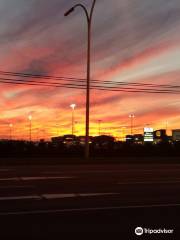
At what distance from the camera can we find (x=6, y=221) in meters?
10.7

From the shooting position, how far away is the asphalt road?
976 cm

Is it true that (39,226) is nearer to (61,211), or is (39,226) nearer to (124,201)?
(61,211)

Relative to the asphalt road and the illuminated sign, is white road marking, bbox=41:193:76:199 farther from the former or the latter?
the illuminated sign

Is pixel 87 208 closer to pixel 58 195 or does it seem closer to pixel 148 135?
pixel 58 195

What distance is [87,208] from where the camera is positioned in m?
12.5

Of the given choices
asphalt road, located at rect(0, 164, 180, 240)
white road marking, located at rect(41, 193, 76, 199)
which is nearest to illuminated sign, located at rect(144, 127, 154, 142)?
asphalt road, located at rect(0, 164, 180, 240)

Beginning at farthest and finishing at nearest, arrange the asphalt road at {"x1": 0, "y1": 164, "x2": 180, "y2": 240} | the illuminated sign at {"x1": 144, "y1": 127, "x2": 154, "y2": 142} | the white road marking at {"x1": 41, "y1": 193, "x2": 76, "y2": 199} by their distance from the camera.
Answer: the illuminated sign at {"x1": 144, "y1": 127, "x2": 154, "y2": 142} < the white road marking at {"x1": 41, "y1": 193, "x2": 76, "y2": 199} < the asphalt road at {"x1": 0, "y1": 164, "x2": 180, "y2": 240}

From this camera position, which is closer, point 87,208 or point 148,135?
point 87,208

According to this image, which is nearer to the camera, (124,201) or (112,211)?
(112,211)

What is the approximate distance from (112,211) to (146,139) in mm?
59533

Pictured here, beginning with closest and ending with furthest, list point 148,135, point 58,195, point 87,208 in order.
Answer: point 87,208 → point 58,195 → point 148,135

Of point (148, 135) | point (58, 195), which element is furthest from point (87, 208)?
point (148, 135)

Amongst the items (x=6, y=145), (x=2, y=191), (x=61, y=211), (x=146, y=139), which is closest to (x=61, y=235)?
(x=61, y=211)

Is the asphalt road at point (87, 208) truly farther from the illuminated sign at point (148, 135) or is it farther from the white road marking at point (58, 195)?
the illuminated sign at point (148, 135)
